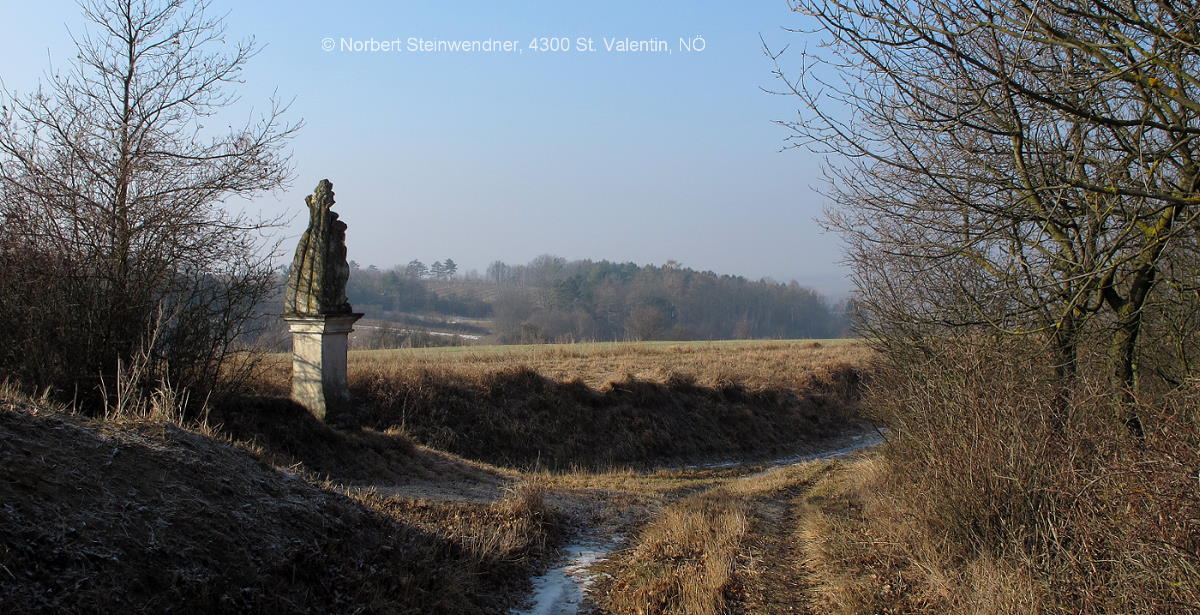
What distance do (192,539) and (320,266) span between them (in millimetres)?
8034

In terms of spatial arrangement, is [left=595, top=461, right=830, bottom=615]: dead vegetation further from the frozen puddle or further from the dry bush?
A: the dry bush

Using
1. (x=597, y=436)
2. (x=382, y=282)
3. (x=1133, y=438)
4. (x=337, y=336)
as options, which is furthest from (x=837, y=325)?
(x=1133, y=438)

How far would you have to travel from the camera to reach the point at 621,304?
69938 millimetres

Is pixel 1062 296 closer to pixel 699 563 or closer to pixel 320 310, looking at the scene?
pixel 699 563

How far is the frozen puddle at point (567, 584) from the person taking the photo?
237 inches

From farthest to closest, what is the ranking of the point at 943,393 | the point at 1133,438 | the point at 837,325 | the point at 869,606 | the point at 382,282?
the point at 837,325
the point at 382,282
the point at 943,393
the point at 869,606
the point at 1133,438

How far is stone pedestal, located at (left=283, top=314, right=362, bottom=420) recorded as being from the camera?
1198cm

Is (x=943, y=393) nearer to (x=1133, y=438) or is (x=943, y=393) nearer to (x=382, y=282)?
(x=1133, y=438)

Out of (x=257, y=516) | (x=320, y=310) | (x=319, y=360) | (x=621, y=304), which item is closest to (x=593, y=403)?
(x=319, y=360)

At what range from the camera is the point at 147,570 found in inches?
159

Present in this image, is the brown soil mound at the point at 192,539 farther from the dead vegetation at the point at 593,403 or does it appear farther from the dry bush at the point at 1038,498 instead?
the dead vegetation at the point at 593,403

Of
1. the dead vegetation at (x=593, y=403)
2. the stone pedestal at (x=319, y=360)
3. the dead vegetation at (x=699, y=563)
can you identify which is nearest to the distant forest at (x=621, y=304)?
the dead vegetation at (x=593, y=403)

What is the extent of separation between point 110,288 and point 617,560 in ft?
23.8

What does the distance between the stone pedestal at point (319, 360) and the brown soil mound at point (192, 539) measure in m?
5.65
